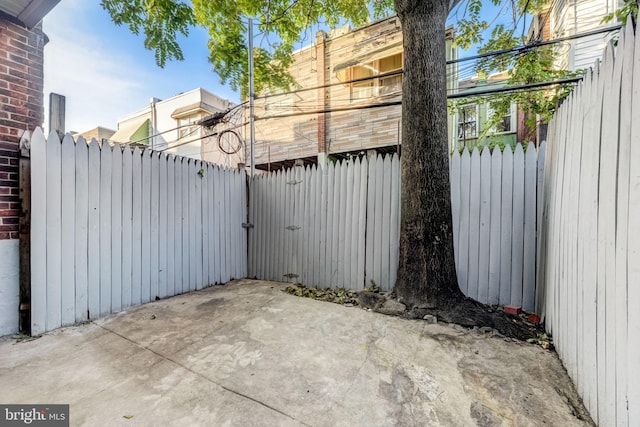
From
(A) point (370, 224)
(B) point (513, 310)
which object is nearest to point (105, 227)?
(A) point (370, 224)

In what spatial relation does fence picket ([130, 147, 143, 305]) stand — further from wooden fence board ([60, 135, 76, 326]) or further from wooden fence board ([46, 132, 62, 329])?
wooden fence board ([46, 132, 62, 329])

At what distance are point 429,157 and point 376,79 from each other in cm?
630

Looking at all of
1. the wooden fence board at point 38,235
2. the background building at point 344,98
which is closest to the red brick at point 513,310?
the wooden fence board at point 38,235

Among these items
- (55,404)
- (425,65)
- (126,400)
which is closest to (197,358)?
(126,400)

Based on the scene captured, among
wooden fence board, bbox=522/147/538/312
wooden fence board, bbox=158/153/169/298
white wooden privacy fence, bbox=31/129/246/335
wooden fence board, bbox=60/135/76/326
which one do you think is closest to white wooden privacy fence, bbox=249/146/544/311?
wooden fence board, bbox=522/147/538/312

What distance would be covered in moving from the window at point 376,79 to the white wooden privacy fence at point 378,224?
5.11 metres

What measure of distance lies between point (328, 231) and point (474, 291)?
2140mm

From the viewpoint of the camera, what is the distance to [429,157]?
9.62 ft

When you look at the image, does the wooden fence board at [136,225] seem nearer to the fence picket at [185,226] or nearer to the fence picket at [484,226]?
the fence picket at [185,226]

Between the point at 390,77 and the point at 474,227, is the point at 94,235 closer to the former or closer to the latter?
the point at 474,227

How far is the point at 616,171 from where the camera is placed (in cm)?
138

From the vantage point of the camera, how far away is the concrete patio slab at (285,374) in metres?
1.53

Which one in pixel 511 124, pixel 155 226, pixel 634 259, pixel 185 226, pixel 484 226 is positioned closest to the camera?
pixel 634 259

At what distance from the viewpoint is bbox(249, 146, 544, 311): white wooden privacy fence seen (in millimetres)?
2979
